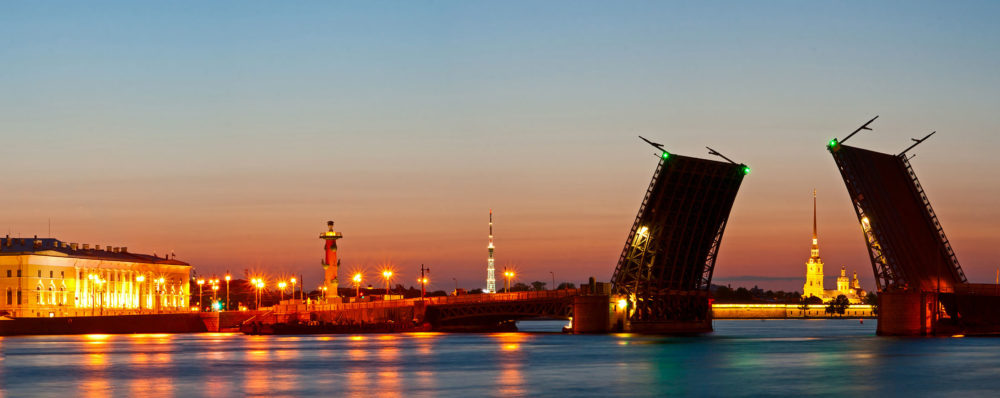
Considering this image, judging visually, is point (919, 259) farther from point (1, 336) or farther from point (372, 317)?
point (1, 336)

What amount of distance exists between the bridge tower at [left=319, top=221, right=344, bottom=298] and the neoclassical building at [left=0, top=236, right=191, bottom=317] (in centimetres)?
2042

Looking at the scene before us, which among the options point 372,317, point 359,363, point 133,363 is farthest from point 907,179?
point 372,317

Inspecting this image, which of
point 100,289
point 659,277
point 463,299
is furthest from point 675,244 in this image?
point 100,289

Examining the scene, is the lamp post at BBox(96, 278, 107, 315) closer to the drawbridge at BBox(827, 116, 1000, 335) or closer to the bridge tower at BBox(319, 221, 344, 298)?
the bridge tower at BBox(319, 221, 344, 298)

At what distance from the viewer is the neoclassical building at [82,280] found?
377ft

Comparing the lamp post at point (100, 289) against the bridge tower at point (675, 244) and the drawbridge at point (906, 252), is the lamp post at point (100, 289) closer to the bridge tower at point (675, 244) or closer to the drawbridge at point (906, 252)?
the bridge tower at point (675, 244)

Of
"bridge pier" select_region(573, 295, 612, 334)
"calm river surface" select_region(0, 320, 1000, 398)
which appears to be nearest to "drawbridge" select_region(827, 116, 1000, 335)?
"calm river surface" select_region(0, 320, 1000, 398)

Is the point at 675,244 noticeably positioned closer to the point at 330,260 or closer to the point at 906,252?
the point at 906,252

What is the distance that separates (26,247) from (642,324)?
213 feet

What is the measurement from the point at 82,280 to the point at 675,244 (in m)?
66.6

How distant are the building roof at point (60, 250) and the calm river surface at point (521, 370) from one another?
152 feet

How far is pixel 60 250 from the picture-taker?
121750 mm

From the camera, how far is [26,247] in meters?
122

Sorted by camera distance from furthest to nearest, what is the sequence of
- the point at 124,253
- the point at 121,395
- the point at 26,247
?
the point at 124,253, the point at 26,247, the point at 121,395
